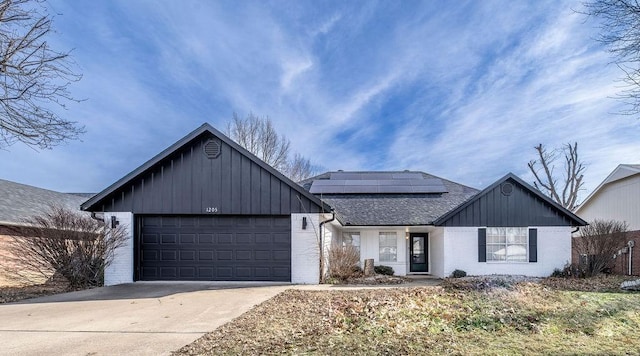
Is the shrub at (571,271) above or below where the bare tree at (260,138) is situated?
below

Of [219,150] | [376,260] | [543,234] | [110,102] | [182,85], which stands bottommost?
[376,260]

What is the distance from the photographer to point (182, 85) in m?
18.0

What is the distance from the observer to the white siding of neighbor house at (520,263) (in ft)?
51.6

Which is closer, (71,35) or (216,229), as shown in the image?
(71,35)

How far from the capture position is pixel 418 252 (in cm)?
1905

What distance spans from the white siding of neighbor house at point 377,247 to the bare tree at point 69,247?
9.95 meters

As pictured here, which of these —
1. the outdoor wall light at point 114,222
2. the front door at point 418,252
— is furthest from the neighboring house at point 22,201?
the front door at point 418,252

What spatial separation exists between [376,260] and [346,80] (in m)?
8.49

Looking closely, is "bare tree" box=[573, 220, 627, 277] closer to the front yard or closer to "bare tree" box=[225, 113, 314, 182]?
the front yard

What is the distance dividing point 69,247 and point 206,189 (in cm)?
438

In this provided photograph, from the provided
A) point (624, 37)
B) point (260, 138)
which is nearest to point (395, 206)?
point (624, 37)

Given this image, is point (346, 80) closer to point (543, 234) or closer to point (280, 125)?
point (543, 234)

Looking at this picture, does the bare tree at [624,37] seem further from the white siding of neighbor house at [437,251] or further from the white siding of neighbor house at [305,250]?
the white siding of neighbor house at [305,250]

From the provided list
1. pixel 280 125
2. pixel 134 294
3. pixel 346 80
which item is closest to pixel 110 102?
pixel 134 294
